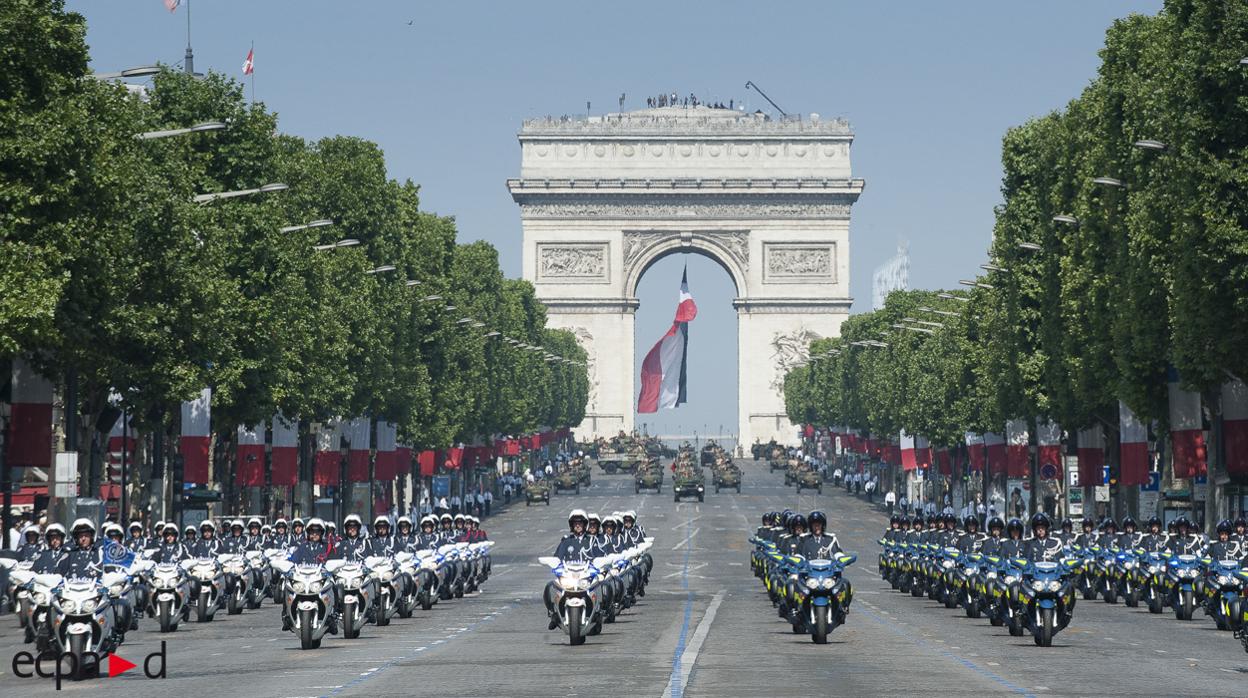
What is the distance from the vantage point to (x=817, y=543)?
3466cm

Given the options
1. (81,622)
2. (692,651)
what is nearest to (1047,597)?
(692,651)

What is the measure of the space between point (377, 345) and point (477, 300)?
50125mm

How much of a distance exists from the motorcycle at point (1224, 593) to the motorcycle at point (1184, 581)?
5.65 feet

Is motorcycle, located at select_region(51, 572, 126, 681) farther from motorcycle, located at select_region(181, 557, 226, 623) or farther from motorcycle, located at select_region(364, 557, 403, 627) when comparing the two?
motorcycle, located at select_region(181, 557, 226, 623)

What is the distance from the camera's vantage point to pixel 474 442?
12419cm

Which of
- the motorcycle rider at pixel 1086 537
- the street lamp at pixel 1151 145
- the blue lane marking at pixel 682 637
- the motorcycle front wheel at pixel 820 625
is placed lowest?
the blue lane marking at pixel 682 637

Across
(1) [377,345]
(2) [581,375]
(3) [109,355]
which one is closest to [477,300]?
(1) [377,345]

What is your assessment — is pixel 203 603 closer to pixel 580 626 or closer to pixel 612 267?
pixel 580 626

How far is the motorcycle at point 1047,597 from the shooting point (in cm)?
3400

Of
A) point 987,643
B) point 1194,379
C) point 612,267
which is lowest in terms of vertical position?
point 987,643

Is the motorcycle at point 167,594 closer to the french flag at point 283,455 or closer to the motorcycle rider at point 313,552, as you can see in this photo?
the motorcycle rider at point 313,552

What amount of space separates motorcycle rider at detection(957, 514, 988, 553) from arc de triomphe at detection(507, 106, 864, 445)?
Result: 147m

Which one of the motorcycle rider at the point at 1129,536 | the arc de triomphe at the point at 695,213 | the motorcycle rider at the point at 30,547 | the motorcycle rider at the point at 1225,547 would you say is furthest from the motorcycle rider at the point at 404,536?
the arc de triomphe at the point at 695,213

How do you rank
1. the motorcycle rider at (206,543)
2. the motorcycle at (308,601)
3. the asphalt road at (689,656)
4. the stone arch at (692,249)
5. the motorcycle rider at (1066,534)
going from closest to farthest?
the asphalt road at (689,656) < the motorcycle at (308,601) < the motorcycle rider at (206,543) < the motorcycle rider at (1066,534) < the stone arch at (692,249)
